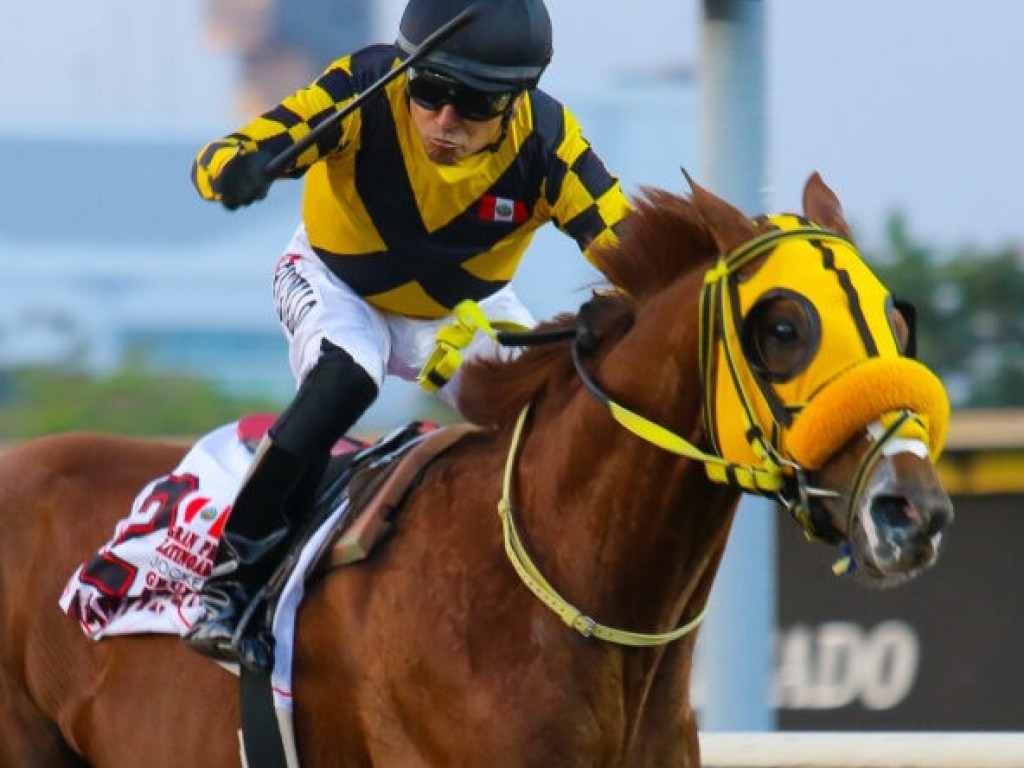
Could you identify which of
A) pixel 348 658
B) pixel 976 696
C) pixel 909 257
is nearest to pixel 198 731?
pixel 348 658

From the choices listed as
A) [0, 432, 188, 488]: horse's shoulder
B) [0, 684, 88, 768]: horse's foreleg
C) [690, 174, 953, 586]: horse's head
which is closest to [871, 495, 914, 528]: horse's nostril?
[690, 174, 953, 586]: horse's head

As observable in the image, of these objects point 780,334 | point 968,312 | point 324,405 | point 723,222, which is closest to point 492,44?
point 723,222

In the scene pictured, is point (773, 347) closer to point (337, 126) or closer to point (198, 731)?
point (337, 126)

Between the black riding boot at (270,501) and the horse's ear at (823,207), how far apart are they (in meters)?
1.04

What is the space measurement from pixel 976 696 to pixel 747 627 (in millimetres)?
1718

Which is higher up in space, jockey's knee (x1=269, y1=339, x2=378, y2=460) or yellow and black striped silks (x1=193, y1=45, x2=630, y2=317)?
yellow and black striped silks (x1=193, y1=45, x2=630, y2=317)

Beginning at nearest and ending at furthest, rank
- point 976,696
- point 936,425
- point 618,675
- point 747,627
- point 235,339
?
point 936,425 → point 618,675 → point 747,627 → point 976,696 → point 235,339

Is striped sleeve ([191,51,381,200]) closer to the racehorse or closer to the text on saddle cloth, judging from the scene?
the racehorse

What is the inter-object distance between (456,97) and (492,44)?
0.43 ft

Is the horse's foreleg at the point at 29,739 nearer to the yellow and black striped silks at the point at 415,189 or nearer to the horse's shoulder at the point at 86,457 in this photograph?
the horse's shoulder at the point at 86,457

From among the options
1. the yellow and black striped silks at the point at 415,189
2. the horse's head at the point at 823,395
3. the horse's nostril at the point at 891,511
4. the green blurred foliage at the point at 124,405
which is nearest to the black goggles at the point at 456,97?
the yellow and black striped silks at the point at 415,189

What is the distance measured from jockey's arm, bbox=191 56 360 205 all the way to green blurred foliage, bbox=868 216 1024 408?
20.2ft

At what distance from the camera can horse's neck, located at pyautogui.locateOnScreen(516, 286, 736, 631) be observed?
413 cm

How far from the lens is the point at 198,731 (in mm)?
4832
